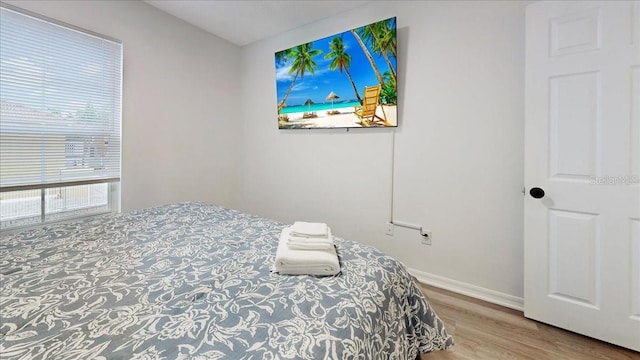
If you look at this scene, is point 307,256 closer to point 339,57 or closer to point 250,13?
point 339,57

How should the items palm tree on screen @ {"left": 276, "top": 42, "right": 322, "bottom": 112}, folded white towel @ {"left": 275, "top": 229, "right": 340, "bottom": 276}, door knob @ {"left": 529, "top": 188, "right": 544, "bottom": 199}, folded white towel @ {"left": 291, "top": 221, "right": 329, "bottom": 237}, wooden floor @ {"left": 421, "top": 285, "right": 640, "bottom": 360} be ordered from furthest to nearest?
1. palm tree on screen @ {"left": 276, "top": 42, "right": 322, "bottom": 112}
2. door knob @ {"left": 529, "top": 188, "right": 544, "bottom": 199}
3. wooden floor @ {"left": 421, "top": 285, "right": 640, "bottom": 360}
4. folded white towel @ {"left": 291, "top": 221, "right": 329, "bottom": 237}
5. folded white towel @ {"left": 275, "top": 229, "right": 340, "bottom": 276}

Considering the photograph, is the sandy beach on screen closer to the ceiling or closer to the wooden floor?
the ceiling

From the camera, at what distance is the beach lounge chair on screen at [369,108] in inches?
98.0

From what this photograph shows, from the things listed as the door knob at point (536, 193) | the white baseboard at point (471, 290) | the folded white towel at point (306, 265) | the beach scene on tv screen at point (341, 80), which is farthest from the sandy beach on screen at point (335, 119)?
the folded white towel at point (306, 265)

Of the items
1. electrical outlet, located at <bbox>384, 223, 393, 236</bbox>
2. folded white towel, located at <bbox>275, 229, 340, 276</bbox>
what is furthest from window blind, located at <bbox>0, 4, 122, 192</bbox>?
electrical outlet, located at <bbox>384, 223, 393, 236</bbox>

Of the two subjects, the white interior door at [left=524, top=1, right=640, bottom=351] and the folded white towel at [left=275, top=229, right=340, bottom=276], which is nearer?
the folded white towel at [left=275, top=229, right=340, bottom=276]

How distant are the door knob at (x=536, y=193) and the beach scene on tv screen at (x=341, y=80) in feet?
3.73

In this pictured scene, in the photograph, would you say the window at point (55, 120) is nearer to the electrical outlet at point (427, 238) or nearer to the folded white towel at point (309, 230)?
the folded white towel at point (309, 230)

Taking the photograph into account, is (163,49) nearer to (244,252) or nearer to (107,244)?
(107,244)

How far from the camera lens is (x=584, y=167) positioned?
1.66 m

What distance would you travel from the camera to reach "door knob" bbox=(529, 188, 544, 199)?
1781 mm

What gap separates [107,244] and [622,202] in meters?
2.88

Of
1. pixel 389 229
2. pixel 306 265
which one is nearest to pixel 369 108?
pixel 389 229

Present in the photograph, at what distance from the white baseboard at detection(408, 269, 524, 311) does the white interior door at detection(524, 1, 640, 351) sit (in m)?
0.14
